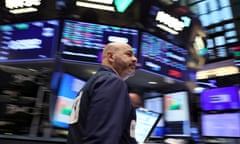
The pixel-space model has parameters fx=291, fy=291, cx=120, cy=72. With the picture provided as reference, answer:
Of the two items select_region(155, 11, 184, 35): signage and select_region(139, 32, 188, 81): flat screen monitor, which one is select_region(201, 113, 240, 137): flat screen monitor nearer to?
select_region(139, 32, 188, 81): flat screen monitor

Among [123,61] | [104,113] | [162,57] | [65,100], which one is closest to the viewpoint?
[104,113]

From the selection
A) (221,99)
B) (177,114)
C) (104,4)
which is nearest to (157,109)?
(177,114)

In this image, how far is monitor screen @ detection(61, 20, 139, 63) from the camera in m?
4.17

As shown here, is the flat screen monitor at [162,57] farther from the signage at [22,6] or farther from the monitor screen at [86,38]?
the signage at [22,6]

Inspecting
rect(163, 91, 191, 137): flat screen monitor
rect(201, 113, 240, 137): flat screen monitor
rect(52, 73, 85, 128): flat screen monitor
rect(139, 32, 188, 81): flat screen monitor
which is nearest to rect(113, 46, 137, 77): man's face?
rect(52, 73, 85, 128): flat screen monitor

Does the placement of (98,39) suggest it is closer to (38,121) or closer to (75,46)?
(75,46)

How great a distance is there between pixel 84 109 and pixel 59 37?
3.21 meters

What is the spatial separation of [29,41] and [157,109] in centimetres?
205

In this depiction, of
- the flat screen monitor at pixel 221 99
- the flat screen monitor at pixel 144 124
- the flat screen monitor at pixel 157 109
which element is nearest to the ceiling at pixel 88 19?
the flat screen monitor at pixel 157 109

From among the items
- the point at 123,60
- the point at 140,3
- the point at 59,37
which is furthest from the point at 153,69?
the point at 123,60

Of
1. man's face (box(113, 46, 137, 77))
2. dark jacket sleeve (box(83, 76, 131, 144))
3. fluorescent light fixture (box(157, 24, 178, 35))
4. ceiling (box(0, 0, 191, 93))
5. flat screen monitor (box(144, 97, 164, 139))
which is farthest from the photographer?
fluorescent light fixture (box(157, 24, 178, 35))

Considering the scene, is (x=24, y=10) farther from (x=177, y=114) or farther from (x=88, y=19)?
(x=177, y=114)

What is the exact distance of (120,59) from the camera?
1.24 meters

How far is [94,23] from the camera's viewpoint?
4402 mm
